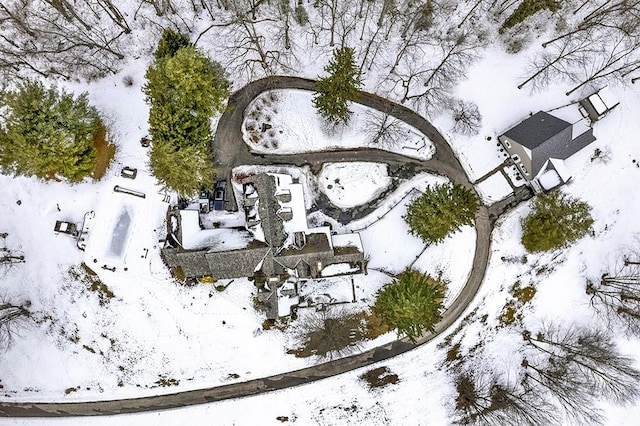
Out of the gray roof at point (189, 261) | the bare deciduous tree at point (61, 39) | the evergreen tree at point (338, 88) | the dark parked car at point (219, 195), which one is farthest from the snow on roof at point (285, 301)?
the bare deciduous tree at point (61, 39)

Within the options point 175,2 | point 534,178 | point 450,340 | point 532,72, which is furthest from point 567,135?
point 175,2

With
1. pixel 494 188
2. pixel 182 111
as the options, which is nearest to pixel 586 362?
pixel 494 188

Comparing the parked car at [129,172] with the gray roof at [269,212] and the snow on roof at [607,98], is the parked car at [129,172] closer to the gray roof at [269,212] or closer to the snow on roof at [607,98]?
the gray roof at [269,212]

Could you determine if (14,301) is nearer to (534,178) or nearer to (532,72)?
(534,178)

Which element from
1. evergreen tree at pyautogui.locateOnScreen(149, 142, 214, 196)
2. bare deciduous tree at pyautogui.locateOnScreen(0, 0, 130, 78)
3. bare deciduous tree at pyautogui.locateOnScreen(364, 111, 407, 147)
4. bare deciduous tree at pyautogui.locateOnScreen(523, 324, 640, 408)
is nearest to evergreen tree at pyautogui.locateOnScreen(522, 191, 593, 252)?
bare deciduous tree at pyautogui.locateOnScreen(523, 324, 640, 408)

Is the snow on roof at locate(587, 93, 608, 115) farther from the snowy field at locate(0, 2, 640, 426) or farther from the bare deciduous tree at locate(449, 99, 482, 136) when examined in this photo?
the bare deciduous tree at locate(449, 99, 482, 136)

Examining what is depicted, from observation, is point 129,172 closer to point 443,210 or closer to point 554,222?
point 443,210
